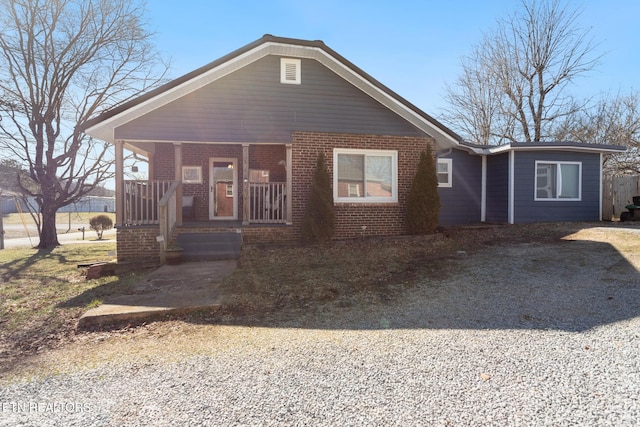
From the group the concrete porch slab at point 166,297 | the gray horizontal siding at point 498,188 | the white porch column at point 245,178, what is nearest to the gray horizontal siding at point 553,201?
the gray horizontal siding at point 498,188

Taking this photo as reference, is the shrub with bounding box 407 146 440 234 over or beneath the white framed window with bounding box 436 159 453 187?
beneath

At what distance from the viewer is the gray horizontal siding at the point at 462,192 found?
513 inches

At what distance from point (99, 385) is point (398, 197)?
27.5 ft

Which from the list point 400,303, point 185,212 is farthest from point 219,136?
point 400,303

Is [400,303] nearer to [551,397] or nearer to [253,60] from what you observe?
[551,397]

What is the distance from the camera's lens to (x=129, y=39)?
15.9 m

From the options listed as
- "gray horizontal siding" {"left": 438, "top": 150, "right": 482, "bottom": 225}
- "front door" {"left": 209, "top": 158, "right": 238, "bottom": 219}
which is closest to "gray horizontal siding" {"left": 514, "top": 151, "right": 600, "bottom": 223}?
"gray horizontal siding" {"left": 438, "top": 150, "right": 482, "bottom": 225}

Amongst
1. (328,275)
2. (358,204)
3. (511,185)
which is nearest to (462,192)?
(511,185)

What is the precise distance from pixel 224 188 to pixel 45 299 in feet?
21.4

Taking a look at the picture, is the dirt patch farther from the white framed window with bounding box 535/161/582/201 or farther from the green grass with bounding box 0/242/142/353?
the white framed window with bounding box 535/161/582/201

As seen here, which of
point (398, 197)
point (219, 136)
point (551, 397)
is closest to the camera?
point (551, 397)

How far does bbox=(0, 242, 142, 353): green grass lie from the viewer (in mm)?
4195

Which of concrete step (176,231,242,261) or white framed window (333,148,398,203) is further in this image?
white framed window (333,148,398,203)

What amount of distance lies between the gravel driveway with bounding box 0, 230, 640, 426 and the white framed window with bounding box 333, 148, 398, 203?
5322 mm
